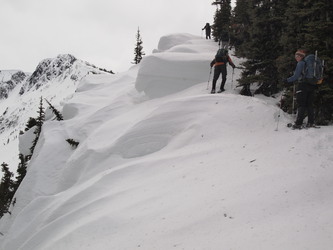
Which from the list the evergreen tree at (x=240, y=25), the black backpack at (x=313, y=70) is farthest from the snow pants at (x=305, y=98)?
the evergreen tree at (x=240, y=25)

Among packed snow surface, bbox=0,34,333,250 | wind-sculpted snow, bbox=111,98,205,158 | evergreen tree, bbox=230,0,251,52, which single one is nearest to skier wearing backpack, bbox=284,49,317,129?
packed snow surface, bbox=0,34,333,250

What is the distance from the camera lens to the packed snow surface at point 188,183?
5.34 meters

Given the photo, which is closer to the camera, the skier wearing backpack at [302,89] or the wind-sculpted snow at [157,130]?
the skier wearing backpack at [302,89]

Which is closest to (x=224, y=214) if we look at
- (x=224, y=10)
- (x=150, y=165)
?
(x=150, y=165)

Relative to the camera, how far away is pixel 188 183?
7426mm

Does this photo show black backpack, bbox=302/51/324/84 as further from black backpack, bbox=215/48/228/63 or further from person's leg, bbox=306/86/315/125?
black backpack, bbox=215/48/228/63

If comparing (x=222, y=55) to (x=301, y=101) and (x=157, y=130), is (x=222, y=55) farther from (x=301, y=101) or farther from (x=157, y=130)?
(x=301, y=101)

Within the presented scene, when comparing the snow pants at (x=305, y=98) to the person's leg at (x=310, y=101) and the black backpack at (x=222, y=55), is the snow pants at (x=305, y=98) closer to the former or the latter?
the person's leg at (x=310, y=101)

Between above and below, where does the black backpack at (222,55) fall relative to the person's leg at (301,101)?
above

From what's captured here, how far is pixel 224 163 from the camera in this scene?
7.81 m

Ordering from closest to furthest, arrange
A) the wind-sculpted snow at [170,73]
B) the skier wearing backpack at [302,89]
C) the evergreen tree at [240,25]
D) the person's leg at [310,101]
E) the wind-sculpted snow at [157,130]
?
1. the skier wearing backpack at [302,89]
2. the person's leg at [310,101]
3. the wind-sculpted snow at [157,130]
4. the wind-sculpted snow at [170,73]
5. the evergreen tree at [240,25]

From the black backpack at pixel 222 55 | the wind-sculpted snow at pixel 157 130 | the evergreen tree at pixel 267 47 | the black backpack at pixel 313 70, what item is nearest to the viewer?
the black backpack at pixel 313 70

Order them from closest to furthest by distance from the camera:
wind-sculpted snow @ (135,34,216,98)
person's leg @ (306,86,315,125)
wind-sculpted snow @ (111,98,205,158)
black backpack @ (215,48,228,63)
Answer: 1. person's leg @ (306,86,315,125)
2. wind-sculpted snow @ (111,98,205,158)
3. black backpack @ (215,48,228,63)
4. wind-sculpted snow @ (135,34,216,98)

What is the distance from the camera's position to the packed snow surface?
5.34 meters
